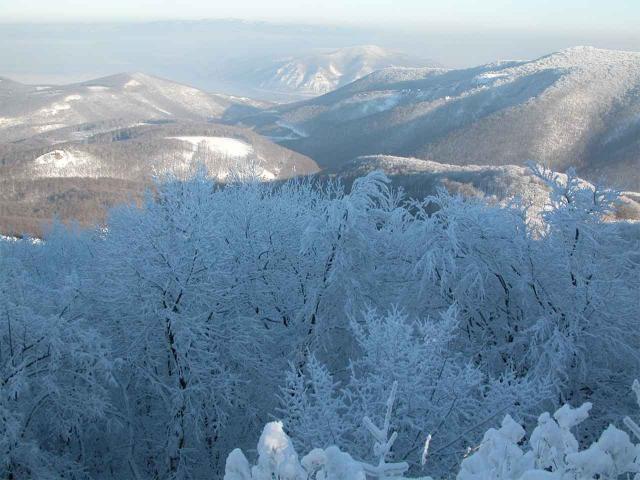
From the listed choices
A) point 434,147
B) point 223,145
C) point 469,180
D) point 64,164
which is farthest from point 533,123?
point 64,164

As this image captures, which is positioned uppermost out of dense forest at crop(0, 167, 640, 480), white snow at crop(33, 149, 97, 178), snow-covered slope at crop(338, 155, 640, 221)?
dense forest at crop(0, 167, 640, 480)

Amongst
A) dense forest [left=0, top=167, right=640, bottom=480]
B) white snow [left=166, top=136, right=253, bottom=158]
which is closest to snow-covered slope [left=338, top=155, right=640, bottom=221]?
dense forest [left=0, top=167, right=640, bottom=480]

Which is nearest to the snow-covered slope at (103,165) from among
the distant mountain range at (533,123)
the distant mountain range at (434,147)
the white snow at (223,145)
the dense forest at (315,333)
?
the white snow at (223,145)

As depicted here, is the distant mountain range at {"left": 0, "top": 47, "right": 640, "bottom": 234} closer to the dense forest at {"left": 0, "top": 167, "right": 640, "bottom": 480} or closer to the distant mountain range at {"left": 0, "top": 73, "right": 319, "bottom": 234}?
the distant mountain range at {"left": 0, "top": 73, "right": 319, "bottom": 234}

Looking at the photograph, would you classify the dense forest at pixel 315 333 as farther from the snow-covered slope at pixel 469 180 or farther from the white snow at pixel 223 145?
the white snow at pixel 223 145

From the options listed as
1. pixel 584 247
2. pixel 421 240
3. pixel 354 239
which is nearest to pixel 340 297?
pixel 354 239

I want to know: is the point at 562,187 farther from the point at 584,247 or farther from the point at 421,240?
the point at 421,240
